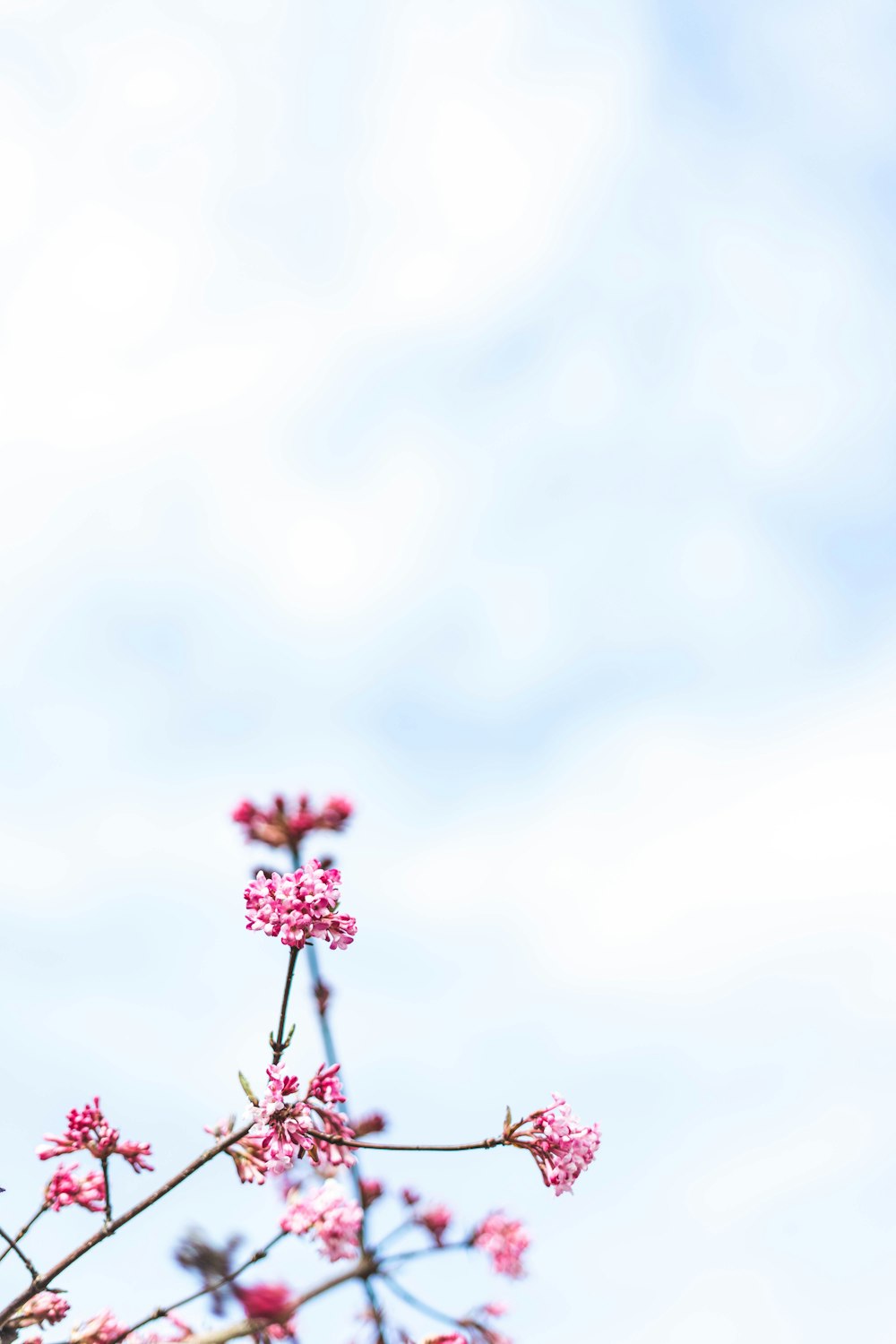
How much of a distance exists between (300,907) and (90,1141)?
5.09 ft

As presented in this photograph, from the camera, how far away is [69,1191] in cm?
616

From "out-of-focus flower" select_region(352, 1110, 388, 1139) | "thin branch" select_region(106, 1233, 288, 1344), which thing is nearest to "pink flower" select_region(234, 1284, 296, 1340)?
"thin branch" select_region(106, 1233, 288, 1344)

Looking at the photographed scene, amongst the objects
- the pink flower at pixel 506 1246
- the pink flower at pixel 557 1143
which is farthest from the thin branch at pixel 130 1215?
the pink flower at pixel 506 1246

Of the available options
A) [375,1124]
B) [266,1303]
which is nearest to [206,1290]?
[266,1303]

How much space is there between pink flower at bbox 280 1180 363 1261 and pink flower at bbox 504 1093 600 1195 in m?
2.77

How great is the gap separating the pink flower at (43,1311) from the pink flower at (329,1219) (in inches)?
67.9

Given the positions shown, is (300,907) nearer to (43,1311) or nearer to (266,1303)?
(266,1303)

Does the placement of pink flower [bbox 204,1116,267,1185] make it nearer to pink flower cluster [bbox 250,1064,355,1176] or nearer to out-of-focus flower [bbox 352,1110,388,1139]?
pink flower cluster [bbox 250,1064,355,1176]

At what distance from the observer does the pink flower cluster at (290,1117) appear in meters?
5.33

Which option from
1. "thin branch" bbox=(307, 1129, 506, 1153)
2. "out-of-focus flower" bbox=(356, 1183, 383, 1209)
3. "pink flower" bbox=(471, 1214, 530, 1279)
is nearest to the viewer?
"thin branch" bbox=(307, 1129, 506, 1153)

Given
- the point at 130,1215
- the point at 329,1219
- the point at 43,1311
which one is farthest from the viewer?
the point at 329,1219

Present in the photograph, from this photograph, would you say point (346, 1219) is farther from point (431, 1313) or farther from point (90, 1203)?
point (90, 1203)

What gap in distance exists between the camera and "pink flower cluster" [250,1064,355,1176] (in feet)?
17.5

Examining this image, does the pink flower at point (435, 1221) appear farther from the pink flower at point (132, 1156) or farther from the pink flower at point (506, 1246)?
the pink flower at point (132, 1156)
